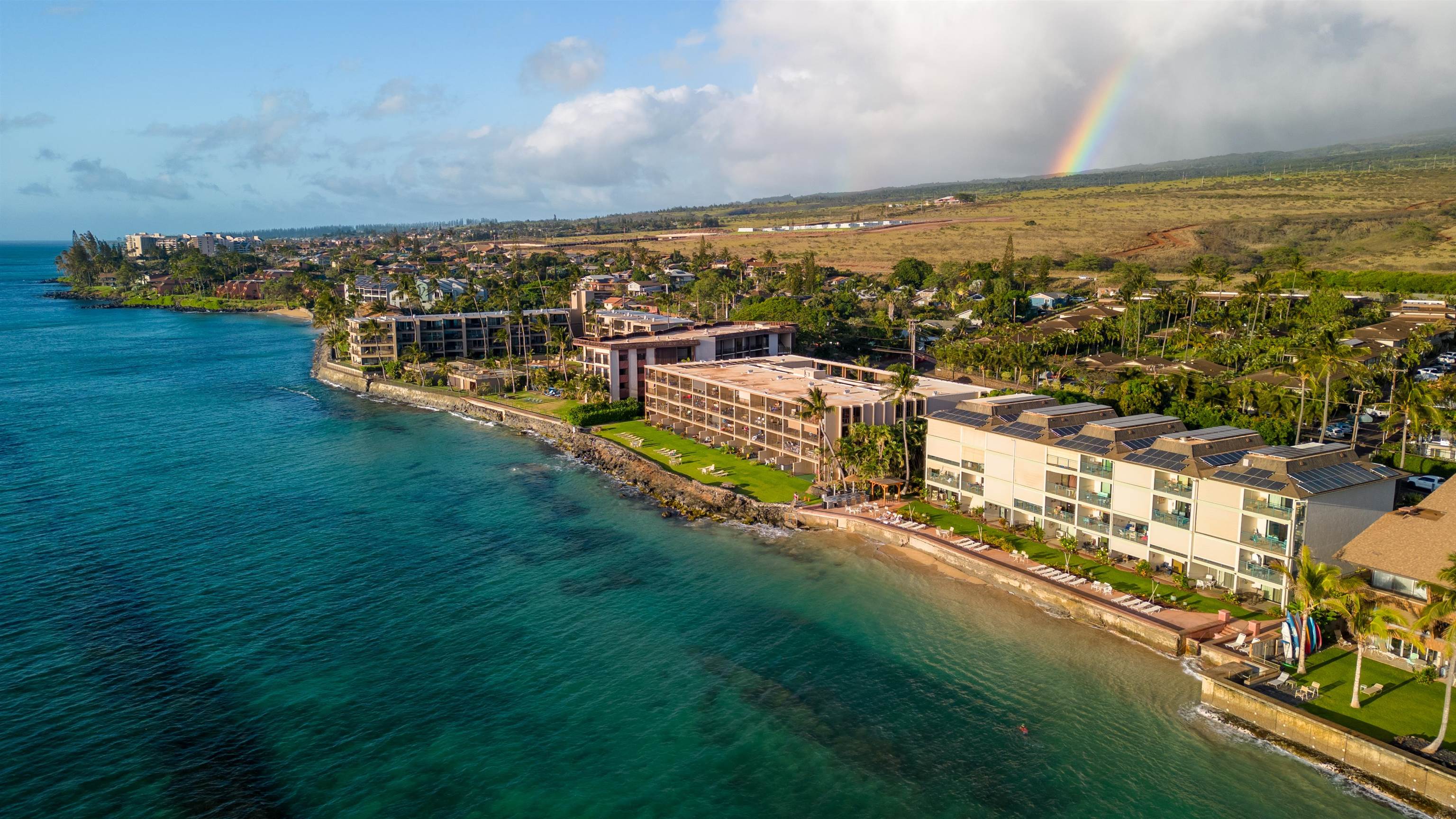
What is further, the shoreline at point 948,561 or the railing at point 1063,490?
the railing at point 1063,490

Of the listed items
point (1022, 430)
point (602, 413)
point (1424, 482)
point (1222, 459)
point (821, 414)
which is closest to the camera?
point (1222, 459)

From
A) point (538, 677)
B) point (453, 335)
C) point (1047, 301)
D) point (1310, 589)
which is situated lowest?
point (538, 677)

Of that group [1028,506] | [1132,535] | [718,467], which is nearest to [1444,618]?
[1132,535]

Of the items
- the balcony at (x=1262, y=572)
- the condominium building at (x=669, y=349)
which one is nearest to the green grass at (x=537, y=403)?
the condominium building at (x=669, y=349)

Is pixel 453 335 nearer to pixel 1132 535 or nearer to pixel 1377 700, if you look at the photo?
pixel 1132 535

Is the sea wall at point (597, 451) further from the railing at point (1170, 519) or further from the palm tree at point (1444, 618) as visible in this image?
the palm tree at point (1444, 618)

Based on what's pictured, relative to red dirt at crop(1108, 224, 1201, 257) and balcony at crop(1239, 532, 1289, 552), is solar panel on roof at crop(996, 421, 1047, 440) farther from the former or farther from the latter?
red dirt at crop(1108, 224, 1201, 257)

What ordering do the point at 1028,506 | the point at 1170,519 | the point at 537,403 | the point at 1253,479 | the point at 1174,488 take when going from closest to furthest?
1. the point at 1253,479
2. the point at 1170,519
3. the point at 1174,488
4. the point at 1028,506
5. the point at 537,403

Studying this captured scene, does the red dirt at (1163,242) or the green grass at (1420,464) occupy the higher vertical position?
the red dirt at (1163,242)
